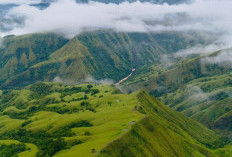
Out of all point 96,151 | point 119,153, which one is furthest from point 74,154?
point 119,153

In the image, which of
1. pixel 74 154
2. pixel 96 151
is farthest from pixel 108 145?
pixel 74 154

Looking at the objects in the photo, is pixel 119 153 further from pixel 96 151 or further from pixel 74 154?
pixel 74 154

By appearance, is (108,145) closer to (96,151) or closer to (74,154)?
(96,151)

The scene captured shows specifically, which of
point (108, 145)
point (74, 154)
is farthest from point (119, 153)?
point (74, 154)

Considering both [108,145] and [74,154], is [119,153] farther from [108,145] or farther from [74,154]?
[74,154]
